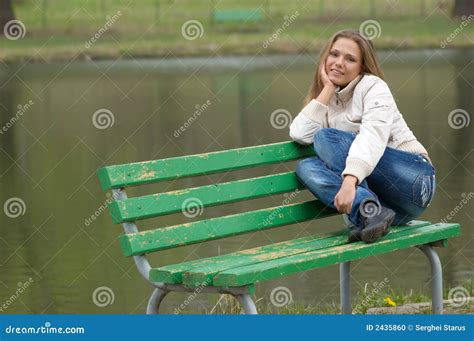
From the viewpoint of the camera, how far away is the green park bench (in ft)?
19.9

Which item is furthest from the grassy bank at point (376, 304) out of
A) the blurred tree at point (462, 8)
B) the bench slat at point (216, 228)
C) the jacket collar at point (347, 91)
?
the blurred tree at point (462, 8)

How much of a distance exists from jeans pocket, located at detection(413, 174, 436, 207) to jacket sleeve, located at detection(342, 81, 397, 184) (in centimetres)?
23

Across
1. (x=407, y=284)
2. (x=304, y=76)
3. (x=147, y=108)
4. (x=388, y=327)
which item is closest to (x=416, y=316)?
(x=388, y=327)

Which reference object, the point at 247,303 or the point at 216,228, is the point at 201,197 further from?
the point at 247,303

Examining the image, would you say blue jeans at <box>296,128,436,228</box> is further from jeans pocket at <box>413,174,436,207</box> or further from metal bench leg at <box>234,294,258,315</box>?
metal bench leg at <box>234,294,258,315</box>

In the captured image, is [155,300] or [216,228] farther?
[216,228]

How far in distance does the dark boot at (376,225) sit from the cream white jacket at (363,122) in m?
0.18

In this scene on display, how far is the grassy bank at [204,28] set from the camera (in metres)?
32.8

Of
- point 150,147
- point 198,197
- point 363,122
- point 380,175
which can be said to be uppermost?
point 150,147

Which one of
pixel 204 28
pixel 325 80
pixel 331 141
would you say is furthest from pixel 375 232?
pixel 204 28

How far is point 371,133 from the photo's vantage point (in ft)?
22.4

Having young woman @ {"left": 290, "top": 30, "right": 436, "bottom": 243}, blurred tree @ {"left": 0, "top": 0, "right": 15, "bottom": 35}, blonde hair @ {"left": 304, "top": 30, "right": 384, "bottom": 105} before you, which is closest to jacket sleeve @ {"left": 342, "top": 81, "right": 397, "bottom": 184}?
young woman @ {"left": 290, "top": 30, "right": 436, "bottom": 243}

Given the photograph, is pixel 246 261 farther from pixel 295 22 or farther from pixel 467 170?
pixel 295 22

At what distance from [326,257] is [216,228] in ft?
Answer: 1.65
